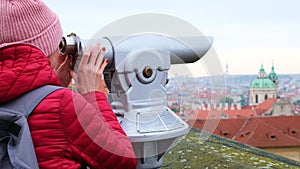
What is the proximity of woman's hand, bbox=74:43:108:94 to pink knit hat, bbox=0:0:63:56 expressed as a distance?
8 centimetres

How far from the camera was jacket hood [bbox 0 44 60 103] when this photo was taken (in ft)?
2.61

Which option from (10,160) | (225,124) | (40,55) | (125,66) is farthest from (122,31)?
(225,124)

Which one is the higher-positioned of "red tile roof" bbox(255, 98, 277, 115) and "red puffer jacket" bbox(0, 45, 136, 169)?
"red puffer jacket" bbox(0, 45, 136, 169)

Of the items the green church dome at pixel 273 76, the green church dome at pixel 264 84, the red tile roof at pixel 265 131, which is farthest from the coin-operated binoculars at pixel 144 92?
the green church dome at pixel 264 84

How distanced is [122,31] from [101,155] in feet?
0.92

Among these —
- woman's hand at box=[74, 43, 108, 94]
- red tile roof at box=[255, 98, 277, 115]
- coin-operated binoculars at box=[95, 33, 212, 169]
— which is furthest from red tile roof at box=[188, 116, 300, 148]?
woman's hand at box=[74, 43, 108, 94]

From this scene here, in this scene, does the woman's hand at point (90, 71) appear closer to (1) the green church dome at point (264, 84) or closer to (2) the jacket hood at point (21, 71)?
(2) the jacket hood at point (21, 71)

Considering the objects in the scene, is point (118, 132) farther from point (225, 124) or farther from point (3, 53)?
point (225, 124)

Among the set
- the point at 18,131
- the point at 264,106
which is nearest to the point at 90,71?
the point at 18,131

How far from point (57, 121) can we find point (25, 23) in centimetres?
20

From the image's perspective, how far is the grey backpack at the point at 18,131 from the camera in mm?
771

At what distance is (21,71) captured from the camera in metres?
0.81

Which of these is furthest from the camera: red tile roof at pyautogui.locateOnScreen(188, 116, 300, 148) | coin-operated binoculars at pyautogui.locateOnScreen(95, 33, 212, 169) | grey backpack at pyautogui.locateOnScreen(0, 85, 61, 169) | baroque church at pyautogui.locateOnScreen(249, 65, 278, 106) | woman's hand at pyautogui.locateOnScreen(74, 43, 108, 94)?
baroque church at pyautogui.locateOnScreen(249, 65, 278, 106)

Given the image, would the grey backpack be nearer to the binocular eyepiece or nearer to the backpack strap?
the backpack strap
